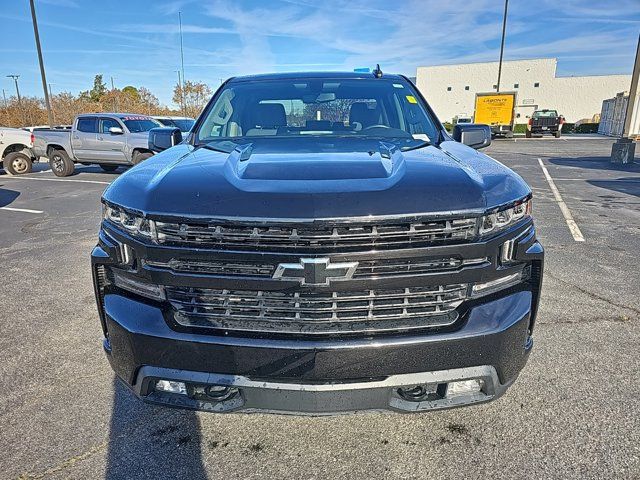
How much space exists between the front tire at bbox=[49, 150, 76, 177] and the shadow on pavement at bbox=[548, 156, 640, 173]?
52.4ft

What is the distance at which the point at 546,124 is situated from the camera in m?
32.5

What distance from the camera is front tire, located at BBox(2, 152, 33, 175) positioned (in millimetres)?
14508

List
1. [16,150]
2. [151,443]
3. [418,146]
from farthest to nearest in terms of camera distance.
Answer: [16,150] < [418,146] < [151,443]

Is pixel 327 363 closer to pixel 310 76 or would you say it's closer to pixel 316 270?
pixel 316 270

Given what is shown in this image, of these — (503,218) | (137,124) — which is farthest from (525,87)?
(503,218)

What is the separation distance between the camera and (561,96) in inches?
2189

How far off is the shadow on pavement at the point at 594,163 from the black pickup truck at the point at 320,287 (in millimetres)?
14451

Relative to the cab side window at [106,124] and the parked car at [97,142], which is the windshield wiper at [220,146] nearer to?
the parked car at [97,142]

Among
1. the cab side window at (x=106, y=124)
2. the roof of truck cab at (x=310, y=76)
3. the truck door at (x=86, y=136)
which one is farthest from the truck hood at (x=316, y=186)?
the truck door at (x=86, y=136)

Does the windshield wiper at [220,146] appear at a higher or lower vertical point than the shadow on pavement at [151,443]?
higher

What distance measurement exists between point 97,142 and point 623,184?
46.6 ft

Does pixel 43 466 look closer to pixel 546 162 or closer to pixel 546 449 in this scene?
pixel 546 449

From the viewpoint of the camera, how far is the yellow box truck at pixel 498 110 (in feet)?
102

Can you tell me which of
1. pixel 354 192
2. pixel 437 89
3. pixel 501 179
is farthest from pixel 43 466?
pixel 437 89
